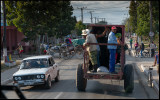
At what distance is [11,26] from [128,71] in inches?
1100

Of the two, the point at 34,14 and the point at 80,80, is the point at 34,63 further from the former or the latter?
the point at 34,14

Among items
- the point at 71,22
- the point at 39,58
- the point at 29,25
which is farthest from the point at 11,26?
the point at 39,58

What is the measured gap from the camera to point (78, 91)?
12.5m

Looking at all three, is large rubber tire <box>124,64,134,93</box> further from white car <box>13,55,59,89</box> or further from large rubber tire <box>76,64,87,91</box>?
white car <box>13,55,59,89</box>

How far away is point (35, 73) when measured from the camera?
1341cm

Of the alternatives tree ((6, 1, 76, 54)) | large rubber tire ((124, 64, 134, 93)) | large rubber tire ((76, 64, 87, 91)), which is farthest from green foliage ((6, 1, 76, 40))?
large rubber tire ((124, 64, 134, 93))

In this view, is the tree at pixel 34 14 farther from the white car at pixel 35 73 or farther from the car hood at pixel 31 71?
the car hood at pixel 31 71

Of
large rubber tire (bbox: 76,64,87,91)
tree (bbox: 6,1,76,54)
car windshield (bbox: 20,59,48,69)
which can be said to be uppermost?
tree (bbox: 6,1,76,54)

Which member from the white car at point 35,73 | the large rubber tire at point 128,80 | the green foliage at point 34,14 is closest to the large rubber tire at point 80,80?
the large rubber tire at point 128,80

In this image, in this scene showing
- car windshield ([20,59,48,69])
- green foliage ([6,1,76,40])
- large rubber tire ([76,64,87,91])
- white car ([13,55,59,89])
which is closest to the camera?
large rubber tire ([76,64,87,91])

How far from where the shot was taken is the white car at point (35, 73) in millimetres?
13359

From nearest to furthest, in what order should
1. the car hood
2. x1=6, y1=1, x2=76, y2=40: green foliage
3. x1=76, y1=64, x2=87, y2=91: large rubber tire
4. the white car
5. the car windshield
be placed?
x1=76, y1=64, x2=87, y2=91: large rubber tire, the white car, the car hood, the car windshield, x1=6, y1=1, x2=76, y2=40: green foliage

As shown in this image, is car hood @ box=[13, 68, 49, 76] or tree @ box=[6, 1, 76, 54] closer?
car hood @ box=[13, 68, 49, 76]

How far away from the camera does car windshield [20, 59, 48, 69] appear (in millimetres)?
14648
